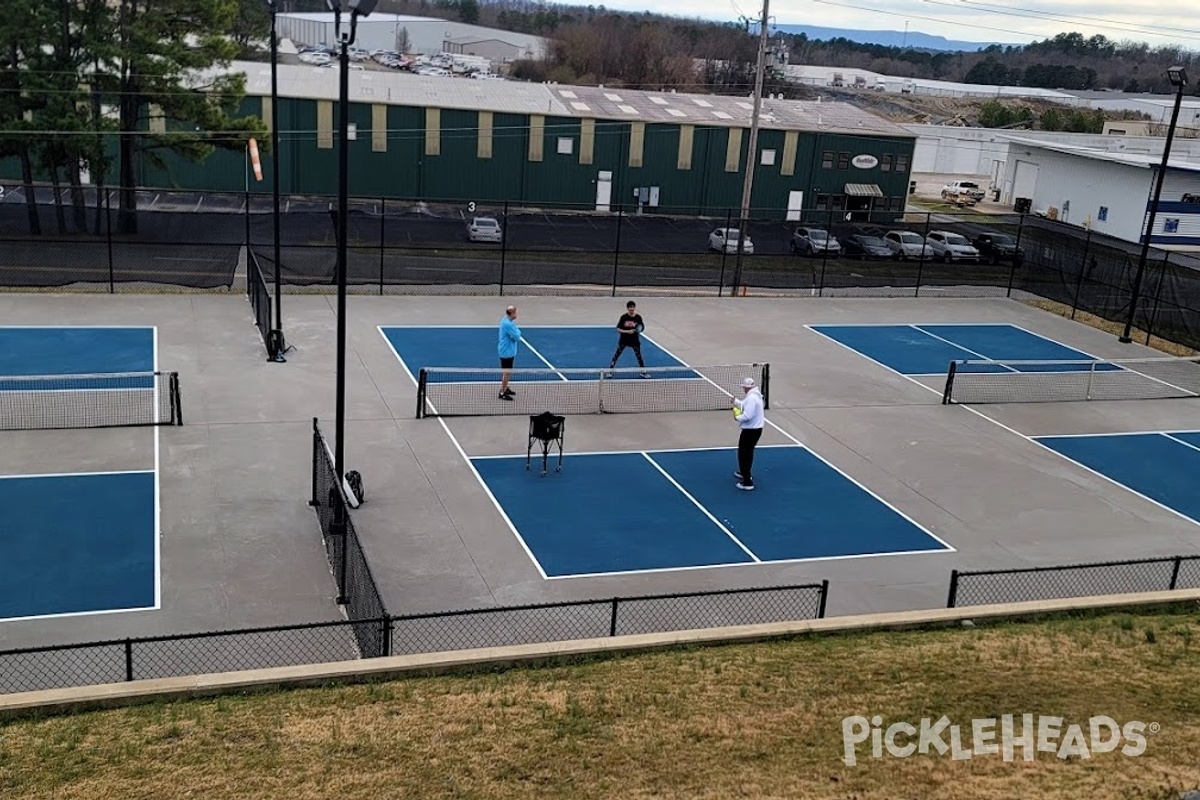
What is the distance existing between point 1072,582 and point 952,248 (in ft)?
98.0

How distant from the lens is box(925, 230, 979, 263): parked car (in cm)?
4141

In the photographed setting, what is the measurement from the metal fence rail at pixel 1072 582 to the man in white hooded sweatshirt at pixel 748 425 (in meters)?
3.72

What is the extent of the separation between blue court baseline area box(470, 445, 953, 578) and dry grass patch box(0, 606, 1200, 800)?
399cm

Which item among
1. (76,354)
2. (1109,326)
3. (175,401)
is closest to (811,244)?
(1109,326)

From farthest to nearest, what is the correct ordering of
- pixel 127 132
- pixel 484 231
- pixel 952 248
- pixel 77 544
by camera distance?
pixel 952 248 → pixel 484 231 → pixel 127 132 → pixel 77 544

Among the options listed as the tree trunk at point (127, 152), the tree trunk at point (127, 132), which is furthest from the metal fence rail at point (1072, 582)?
the tree trunk at point (127, 152)

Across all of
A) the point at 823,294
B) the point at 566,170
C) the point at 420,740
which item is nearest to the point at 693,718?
the point at 420,740

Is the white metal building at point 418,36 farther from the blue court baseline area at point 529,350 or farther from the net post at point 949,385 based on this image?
the net post at point 949,385

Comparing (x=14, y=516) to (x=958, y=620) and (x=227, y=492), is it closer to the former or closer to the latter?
(x=227, y=492)

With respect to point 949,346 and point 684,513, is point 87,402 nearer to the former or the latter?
point 684,513

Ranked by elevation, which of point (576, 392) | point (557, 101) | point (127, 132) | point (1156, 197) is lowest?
point (576, 392)

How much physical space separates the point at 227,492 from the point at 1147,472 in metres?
14.4

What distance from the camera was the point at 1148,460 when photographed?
19.2 metres

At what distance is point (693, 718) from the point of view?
877 centimetres
